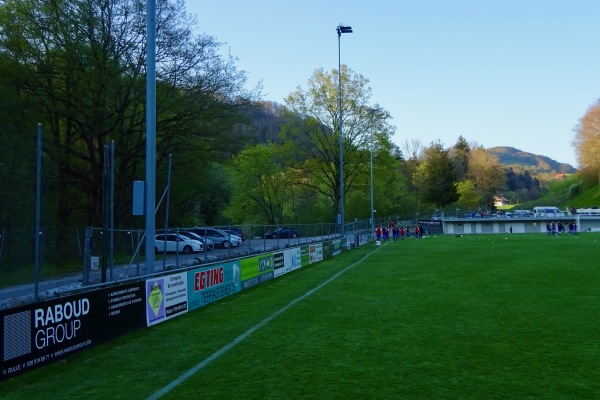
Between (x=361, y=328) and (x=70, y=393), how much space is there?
225 inches

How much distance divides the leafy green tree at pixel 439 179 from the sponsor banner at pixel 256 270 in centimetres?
7219

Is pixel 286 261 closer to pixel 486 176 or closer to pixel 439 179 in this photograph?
pixel 439 179

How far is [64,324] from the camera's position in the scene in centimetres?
884

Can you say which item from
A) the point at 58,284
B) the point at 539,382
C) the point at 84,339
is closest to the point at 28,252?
the point at 58,284

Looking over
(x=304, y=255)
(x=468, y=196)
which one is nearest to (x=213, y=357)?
(x=304, y=255)

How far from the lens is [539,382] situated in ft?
22.2

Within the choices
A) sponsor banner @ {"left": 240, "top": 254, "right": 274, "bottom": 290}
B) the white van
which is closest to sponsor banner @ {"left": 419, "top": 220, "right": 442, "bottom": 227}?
the white van

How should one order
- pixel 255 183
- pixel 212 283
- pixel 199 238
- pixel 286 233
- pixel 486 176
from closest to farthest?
pixel 212 283 → pixel 286 233 → pixel 199 238 → pixel 255 183 → pixel 486 176

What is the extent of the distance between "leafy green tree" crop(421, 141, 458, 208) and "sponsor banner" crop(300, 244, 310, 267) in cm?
6498

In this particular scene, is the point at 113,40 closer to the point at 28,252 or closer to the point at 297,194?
the point at 28,252

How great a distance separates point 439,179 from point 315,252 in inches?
2514

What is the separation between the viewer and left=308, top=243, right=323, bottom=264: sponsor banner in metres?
29.3

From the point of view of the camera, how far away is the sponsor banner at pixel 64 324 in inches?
301

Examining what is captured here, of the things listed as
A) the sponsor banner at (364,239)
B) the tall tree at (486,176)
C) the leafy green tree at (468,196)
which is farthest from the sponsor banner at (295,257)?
the tall tree at (486,176)
